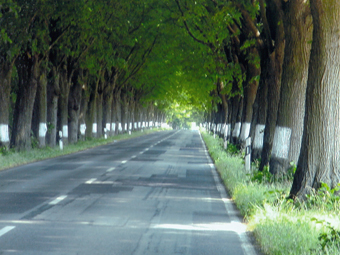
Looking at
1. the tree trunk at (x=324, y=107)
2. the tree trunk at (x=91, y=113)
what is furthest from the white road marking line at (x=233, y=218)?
the tree trunk at (x=91, y=113)

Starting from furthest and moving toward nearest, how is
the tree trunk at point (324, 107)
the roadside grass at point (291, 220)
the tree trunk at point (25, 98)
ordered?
the tree trunk at point (25, 98), the tree trunk at point (324, 107), the roadside grass at point (291, 220)

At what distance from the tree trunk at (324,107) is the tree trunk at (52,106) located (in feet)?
73.2

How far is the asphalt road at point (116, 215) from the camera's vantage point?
26.4 ft

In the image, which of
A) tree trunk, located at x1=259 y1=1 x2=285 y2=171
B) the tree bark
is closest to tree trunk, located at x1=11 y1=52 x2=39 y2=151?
the tree bark

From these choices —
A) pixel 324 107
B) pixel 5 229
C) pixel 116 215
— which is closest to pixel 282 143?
pixel 324 107

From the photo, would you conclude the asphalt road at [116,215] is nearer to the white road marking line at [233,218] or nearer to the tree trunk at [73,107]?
the white road marking line at [233,218]

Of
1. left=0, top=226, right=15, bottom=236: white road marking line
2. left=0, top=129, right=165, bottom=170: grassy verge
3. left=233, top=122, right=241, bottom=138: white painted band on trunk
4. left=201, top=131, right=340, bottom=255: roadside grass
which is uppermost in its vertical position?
left=233, top=122, right=241, bottom=138: white painted band on trunk

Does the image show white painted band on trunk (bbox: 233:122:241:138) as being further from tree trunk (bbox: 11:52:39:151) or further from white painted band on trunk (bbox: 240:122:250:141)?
tree trunk (bbox: 11:52:39:151)

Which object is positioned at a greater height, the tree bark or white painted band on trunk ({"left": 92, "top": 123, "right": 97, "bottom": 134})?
the tree bark

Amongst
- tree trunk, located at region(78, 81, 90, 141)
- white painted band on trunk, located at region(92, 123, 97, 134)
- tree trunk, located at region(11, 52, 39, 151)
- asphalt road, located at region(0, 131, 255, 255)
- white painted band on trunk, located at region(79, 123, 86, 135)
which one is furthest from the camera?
white painted band on trunk, located at region(92, 123, 97, 134)

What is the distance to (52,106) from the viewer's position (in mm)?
32156

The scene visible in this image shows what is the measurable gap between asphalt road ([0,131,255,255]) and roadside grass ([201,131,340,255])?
324mm

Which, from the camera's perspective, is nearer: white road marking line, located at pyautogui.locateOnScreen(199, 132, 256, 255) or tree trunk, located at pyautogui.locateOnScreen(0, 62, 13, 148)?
white road marking line, located at pyautogui.locateOnScreen(199, 132, 256, 255)

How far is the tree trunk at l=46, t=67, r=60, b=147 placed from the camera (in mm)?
31450
